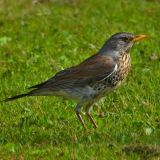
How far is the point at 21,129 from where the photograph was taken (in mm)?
10789

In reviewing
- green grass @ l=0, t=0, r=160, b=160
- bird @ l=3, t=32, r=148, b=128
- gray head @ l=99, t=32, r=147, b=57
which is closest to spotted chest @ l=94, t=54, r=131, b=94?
bird @ l=3, t=32, r=148, b=128

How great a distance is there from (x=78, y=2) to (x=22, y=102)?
870cm

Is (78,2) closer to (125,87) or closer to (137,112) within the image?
(125,87)

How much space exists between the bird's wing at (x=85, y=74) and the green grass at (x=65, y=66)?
0.61 meters

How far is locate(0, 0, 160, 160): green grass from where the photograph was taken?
9789 mm

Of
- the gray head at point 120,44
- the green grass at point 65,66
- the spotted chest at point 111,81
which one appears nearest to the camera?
the green grass at point 65,66

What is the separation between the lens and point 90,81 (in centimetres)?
1062

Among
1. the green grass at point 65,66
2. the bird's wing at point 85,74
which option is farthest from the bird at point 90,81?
the green grass at point 65,66

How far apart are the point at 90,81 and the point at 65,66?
3.63m

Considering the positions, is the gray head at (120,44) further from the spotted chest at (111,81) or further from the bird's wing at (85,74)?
the spotted chest at (111,81)

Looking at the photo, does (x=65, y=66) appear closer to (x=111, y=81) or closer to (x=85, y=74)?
(x=85, y=74)

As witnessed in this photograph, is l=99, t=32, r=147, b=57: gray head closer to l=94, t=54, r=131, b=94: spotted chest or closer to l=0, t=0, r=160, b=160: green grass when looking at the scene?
l=94, t=54, r=131, b=94: spotted chest

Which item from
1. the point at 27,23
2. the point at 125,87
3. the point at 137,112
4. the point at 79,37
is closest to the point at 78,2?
the point at 27,23

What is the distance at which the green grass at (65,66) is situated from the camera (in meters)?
9.79
